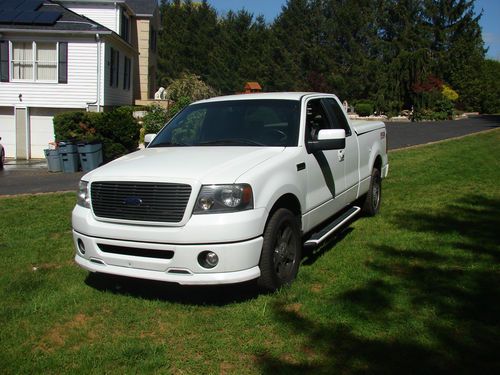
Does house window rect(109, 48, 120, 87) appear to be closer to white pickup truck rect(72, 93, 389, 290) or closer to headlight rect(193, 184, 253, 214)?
white pickup truck rect(72, 93, 389, 290)

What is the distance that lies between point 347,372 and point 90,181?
2.69 metres

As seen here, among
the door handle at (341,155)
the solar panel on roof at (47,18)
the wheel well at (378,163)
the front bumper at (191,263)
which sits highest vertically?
the solar panel on roof at (47,18)

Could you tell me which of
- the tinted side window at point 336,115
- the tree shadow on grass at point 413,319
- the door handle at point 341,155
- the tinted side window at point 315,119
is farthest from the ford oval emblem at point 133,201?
the tinted side window at point 336,115

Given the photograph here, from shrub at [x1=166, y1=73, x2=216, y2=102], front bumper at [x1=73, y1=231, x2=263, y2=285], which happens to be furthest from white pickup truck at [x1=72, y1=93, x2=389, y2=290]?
shrub at [x1=166, y1=73, x2=216, y2=102]

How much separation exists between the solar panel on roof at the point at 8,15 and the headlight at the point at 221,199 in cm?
2163

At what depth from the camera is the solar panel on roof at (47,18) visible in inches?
876

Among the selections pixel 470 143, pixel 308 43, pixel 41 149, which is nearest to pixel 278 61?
pixel 308 43

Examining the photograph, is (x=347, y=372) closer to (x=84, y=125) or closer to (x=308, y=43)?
(x=84, y=125)

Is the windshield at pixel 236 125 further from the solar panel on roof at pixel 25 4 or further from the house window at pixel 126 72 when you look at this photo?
the house window at pixel 126 72

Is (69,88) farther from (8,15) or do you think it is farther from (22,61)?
(8,15)

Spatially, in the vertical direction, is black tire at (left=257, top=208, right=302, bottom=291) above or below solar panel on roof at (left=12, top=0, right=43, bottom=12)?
below

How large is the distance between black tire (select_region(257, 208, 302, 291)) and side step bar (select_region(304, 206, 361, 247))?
0.63 feet

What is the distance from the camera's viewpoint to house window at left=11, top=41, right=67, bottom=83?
22.8 m

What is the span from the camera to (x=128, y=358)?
3.73 metres
